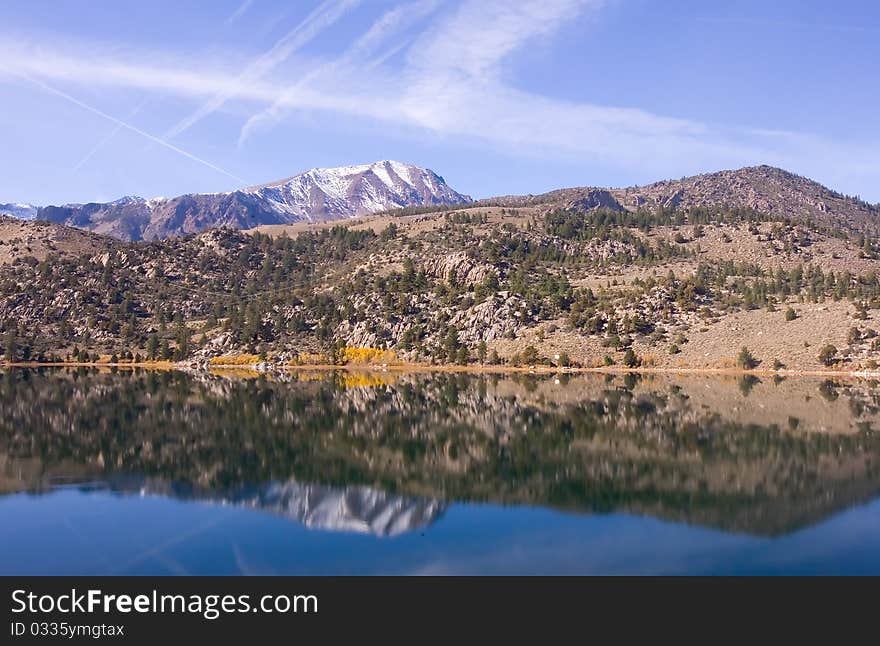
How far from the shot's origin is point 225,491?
110ft

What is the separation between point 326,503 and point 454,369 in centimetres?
9250

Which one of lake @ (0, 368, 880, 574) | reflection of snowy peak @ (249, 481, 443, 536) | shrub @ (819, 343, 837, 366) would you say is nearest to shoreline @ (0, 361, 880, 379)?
shrub @ (819, 343, 837, 366)

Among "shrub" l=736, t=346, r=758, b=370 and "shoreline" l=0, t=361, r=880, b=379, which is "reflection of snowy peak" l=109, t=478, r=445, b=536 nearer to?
"shoreline" l=0, t=361, r=880, b=379

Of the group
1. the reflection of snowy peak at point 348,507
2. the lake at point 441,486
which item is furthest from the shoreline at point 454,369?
the reflection of snowy peak at point 348,507

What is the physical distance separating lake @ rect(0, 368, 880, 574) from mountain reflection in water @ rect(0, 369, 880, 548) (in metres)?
0.21

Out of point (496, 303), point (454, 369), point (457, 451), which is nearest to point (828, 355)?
point (454, 369)

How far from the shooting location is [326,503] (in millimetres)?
31156

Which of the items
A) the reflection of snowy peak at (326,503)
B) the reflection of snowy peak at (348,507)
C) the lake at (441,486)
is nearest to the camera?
the lake at (441,486)

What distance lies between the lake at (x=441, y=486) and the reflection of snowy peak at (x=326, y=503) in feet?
0.52

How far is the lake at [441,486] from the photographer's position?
2344cm

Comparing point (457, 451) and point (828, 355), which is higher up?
point (828, 355)

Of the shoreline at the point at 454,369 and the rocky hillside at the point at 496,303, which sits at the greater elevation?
the rocky hillside at the point at 496,303

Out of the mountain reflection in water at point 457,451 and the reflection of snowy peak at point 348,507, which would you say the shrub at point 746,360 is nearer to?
the mountain reflection in water at point 457,451

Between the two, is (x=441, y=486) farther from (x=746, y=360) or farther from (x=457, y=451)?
(x=746, y=360)
